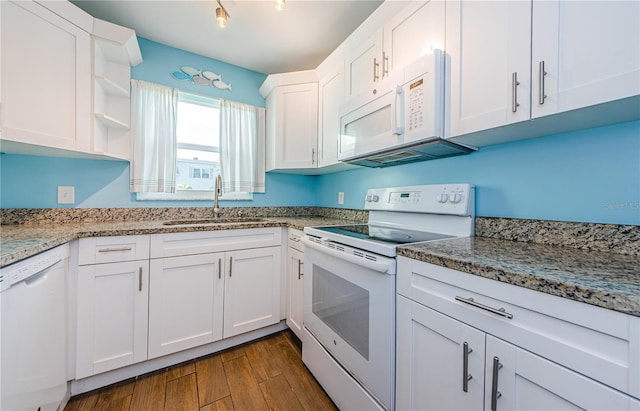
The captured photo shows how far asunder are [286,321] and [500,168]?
6.10 ft

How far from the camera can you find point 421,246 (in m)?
0.98

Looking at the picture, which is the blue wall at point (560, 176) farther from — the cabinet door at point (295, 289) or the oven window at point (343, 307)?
the cabinet door at point (295, 289)

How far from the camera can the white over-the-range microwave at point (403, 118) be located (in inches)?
46.8

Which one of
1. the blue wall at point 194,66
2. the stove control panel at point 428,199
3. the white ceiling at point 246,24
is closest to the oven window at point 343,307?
the stove control panel at point 428,199

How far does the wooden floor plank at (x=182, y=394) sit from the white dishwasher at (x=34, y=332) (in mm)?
489

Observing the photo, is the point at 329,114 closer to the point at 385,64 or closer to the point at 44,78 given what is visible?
the point at 385,64

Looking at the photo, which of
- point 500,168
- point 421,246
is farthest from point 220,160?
point 500,168

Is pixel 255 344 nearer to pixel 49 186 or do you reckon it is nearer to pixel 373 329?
pixel 373 329

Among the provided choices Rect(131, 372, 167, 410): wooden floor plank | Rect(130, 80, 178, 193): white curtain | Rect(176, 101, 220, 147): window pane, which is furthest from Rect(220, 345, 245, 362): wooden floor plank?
Rect(176, 101, 220, 147): window pane

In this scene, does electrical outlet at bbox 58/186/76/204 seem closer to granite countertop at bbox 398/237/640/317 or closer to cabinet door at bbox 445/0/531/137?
granite countertop at bbox 398/237/640/317

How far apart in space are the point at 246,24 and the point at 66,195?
5.96 feet

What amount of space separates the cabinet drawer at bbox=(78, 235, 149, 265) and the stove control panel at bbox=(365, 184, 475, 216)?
5.04 ft

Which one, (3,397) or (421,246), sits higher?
(421,246)

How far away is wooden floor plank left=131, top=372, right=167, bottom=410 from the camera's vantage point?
1318mm
